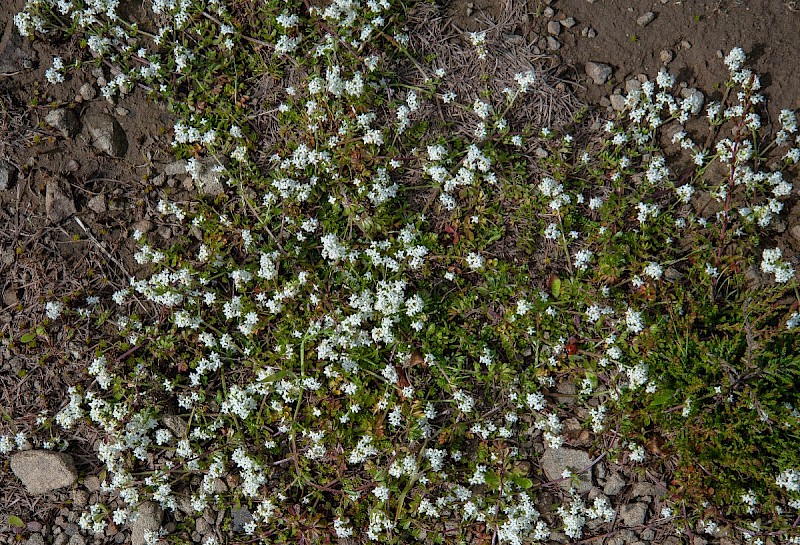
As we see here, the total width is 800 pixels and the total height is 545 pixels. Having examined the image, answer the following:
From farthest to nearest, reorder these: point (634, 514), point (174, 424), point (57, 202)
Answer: point (57, 202) → point (174, 424) → point (634, 514)

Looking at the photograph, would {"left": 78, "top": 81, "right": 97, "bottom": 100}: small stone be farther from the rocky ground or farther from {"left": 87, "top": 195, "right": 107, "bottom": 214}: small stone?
{"left": 87, "top": 195, "right": 107, "bottom": 214}: small stone

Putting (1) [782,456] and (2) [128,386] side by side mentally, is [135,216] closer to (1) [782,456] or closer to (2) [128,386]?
(2) [128,386]

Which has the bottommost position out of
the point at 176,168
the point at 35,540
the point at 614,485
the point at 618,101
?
the point at 35,540

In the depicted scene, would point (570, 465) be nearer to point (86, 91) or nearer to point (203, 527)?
point (203, 527)

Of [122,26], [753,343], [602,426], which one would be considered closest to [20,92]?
[122,26]

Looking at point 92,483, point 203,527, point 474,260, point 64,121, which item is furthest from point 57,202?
point 474,260

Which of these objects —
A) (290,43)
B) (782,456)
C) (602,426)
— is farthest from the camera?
(290,43)

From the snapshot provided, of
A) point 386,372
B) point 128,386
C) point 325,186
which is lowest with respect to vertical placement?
point 128,386
